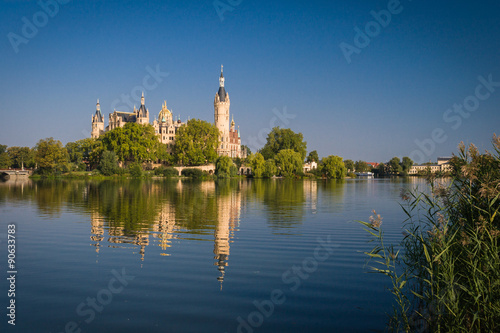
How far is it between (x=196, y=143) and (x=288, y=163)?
23.4m

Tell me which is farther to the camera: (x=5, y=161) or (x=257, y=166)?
(x=5, y=161)

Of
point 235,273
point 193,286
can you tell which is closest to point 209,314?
point 193,286

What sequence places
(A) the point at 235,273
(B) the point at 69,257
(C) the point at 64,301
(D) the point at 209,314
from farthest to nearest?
(B) the point at 69,257 < (A) the point at 235,273 < (C) the point at 64,301 < (D) the point at 209,314

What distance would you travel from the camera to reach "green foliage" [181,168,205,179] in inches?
3565

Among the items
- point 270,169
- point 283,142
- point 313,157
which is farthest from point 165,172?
point 313,157

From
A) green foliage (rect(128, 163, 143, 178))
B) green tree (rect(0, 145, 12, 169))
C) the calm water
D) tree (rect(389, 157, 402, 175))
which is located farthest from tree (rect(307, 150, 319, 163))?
the calm water

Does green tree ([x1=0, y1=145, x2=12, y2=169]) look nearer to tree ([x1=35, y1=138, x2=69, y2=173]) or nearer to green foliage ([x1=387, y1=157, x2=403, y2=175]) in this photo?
tree ([x1=35, y1=138, x2=69, y2=173])

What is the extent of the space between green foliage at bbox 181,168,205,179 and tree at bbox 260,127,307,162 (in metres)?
29.1

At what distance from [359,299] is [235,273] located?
3112 mm

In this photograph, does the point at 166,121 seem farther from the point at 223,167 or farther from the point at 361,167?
the point at 361,167

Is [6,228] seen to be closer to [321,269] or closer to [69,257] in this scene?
[69,257]

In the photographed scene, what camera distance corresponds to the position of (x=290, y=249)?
1280cm

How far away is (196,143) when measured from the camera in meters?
99.3

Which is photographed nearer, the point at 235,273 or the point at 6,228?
the point at 235,273
